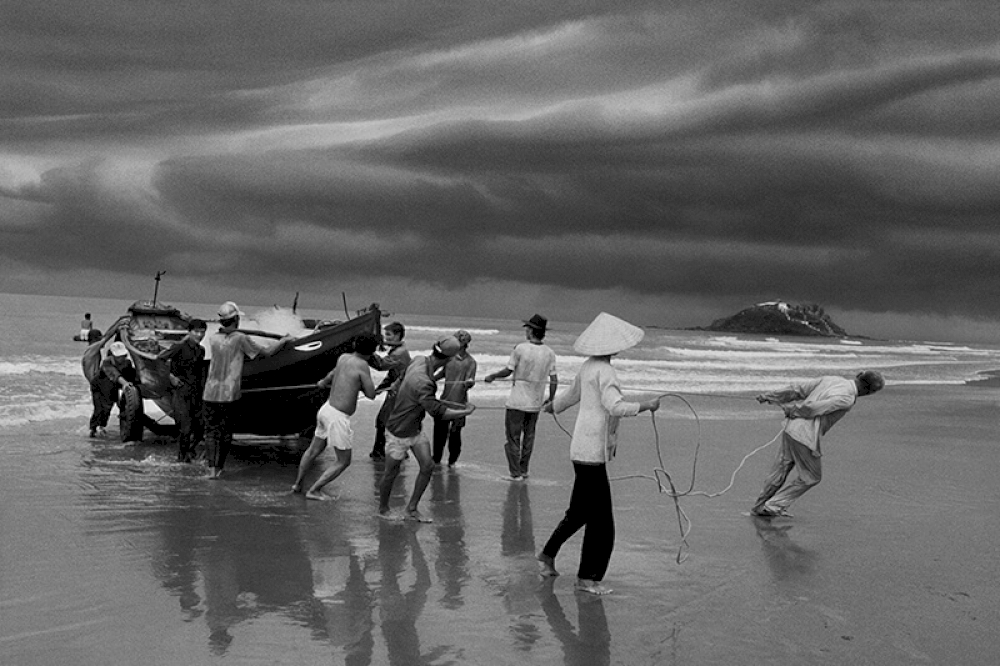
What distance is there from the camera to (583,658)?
5070 mm

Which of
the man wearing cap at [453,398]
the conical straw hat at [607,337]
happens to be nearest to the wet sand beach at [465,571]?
the man wearing cap at [453,398]

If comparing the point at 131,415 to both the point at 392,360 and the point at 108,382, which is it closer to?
the point at 108,382

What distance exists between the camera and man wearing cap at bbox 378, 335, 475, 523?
8078 mm

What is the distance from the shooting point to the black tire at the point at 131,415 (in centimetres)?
1253

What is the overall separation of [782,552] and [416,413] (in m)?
3.51

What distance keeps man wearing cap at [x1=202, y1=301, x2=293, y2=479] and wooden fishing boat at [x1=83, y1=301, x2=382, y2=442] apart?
86cm

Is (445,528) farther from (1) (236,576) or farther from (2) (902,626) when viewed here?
(2) (902,626)

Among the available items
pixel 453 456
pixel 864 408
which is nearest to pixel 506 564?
Answer: pixel 453 456

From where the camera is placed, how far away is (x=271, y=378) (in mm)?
11789

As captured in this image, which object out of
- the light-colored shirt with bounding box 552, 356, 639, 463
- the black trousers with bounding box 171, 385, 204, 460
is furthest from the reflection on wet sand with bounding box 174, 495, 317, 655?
the black trousers with bounding box 171, 385, 204, 460

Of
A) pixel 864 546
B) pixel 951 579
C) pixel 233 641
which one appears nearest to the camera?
pixel 233 641

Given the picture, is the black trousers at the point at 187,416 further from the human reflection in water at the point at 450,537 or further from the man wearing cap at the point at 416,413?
the man wearing cap at the point at 416,413

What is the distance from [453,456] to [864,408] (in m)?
13.7

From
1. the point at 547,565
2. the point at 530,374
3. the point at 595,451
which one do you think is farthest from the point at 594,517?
the point at 530,374
